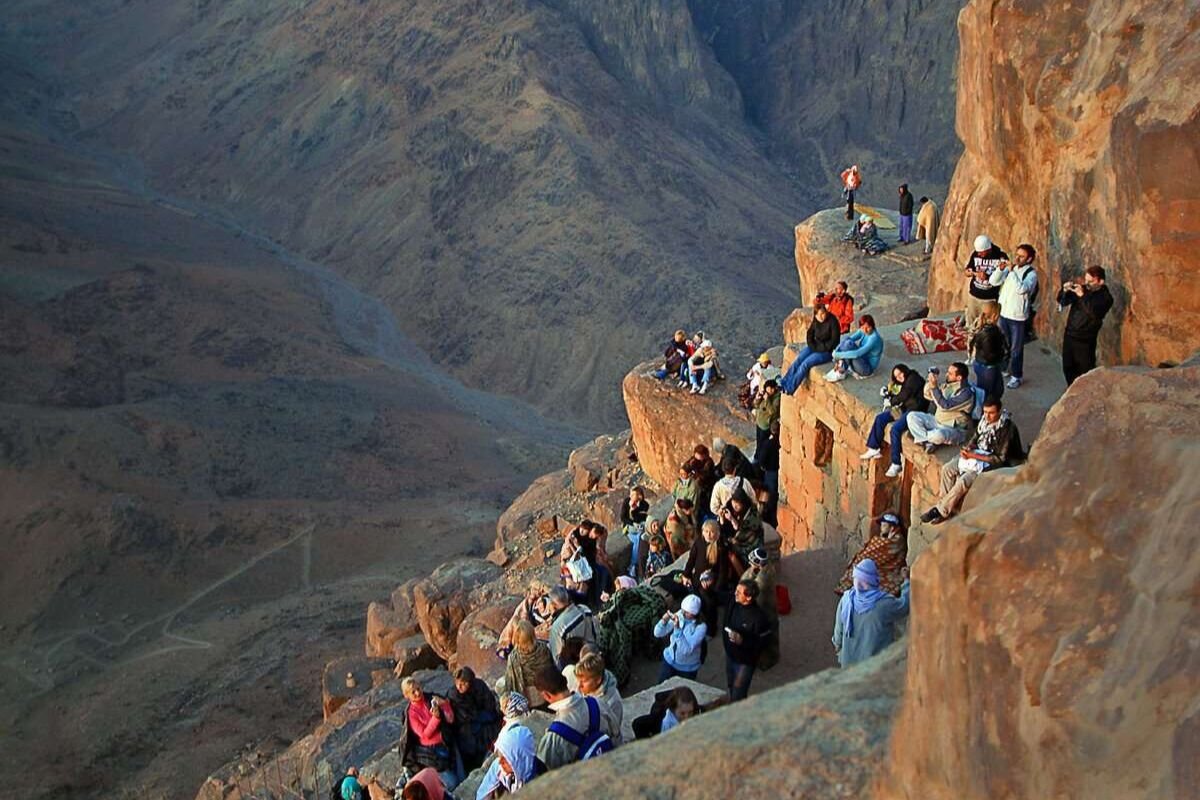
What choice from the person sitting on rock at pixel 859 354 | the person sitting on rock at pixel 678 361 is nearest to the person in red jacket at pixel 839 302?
the person sitting on rock at pixel 859 354

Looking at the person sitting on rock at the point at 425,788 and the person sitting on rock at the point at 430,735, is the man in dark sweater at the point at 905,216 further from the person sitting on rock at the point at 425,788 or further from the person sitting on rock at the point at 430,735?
the person sitting on rock at the point at 425,788

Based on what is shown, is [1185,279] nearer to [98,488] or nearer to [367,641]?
[367,641]

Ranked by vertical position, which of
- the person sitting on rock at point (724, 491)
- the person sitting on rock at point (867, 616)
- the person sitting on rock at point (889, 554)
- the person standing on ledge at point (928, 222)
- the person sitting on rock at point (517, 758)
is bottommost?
the person sitting on rock at point (517, 758)

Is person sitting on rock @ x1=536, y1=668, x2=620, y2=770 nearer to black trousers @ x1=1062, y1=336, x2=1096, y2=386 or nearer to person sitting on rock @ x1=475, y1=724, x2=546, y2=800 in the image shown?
person sitting on rock @ x1=475, y1=724, x2=546, y2=800

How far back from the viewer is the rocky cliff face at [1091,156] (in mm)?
10945

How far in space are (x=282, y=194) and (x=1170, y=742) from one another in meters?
53.2

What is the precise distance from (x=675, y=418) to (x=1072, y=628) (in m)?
16.0

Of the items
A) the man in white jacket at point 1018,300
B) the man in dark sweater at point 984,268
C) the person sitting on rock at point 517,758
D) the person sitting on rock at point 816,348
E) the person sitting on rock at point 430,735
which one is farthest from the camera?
the person sitting on rock at point 816,348

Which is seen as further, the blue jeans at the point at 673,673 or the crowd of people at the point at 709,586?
the blue jeans at the point at 673,673

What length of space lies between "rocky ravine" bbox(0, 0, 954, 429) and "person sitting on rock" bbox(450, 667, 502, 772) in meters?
29.7

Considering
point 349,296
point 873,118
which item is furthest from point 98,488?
point 873,118

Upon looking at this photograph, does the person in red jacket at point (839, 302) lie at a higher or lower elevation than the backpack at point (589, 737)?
higher

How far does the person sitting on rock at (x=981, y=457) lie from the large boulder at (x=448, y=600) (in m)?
10.7

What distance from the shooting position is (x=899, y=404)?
40.4ft
